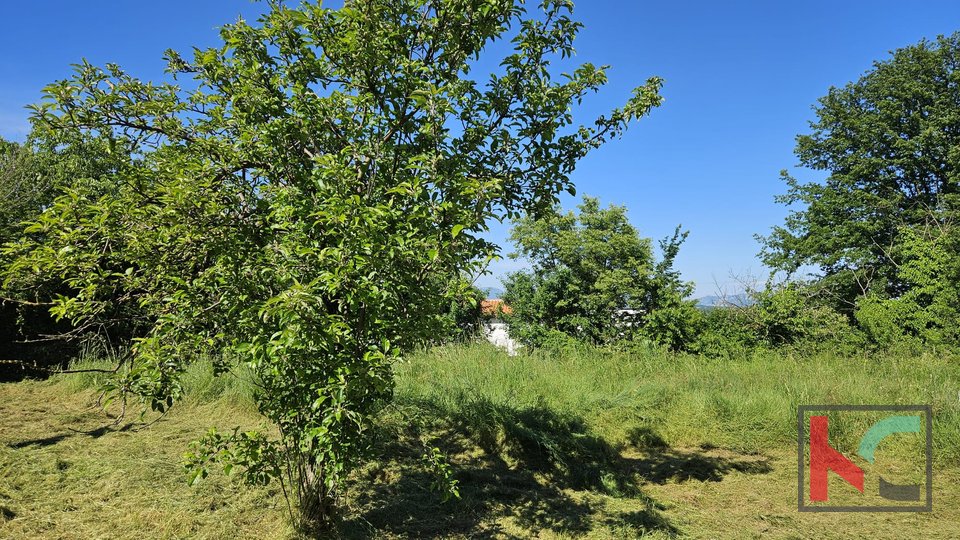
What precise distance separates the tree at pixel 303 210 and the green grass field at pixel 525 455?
966mm

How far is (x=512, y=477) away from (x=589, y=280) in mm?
11330

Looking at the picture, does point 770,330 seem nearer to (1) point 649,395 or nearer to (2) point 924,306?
(2) point 924,306

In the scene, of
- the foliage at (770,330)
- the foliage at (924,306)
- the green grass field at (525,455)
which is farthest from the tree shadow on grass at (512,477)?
the foliage at (924,306)

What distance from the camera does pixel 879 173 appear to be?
19906 millimetres

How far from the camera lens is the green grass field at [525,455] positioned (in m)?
3.80

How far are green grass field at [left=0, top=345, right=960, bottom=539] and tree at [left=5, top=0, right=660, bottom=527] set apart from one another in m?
0.97

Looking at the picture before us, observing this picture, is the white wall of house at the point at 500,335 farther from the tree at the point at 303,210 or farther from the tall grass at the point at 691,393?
the tree at the point at 303,210

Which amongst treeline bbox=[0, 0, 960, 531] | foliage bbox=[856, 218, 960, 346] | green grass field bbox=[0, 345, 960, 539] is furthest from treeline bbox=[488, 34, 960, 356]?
treeline bbox=[0, 0, 960, 531]

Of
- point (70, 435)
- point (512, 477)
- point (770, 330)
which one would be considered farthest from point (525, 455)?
point (770, 330)

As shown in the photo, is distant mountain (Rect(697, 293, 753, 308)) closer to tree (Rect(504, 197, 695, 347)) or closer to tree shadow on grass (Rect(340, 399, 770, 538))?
tree (Rect(504, 197, 695, 347))

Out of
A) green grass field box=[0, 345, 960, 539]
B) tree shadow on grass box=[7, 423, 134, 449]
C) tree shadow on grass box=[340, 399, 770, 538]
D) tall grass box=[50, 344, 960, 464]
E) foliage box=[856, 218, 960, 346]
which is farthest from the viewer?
foliage box=[856, 218, 960, 346]

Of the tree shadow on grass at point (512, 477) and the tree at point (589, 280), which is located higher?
the tree at point (589, 280)

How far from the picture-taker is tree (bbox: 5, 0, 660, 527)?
2.46 meters

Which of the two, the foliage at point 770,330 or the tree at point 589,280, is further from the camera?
the tree at point 589,280
